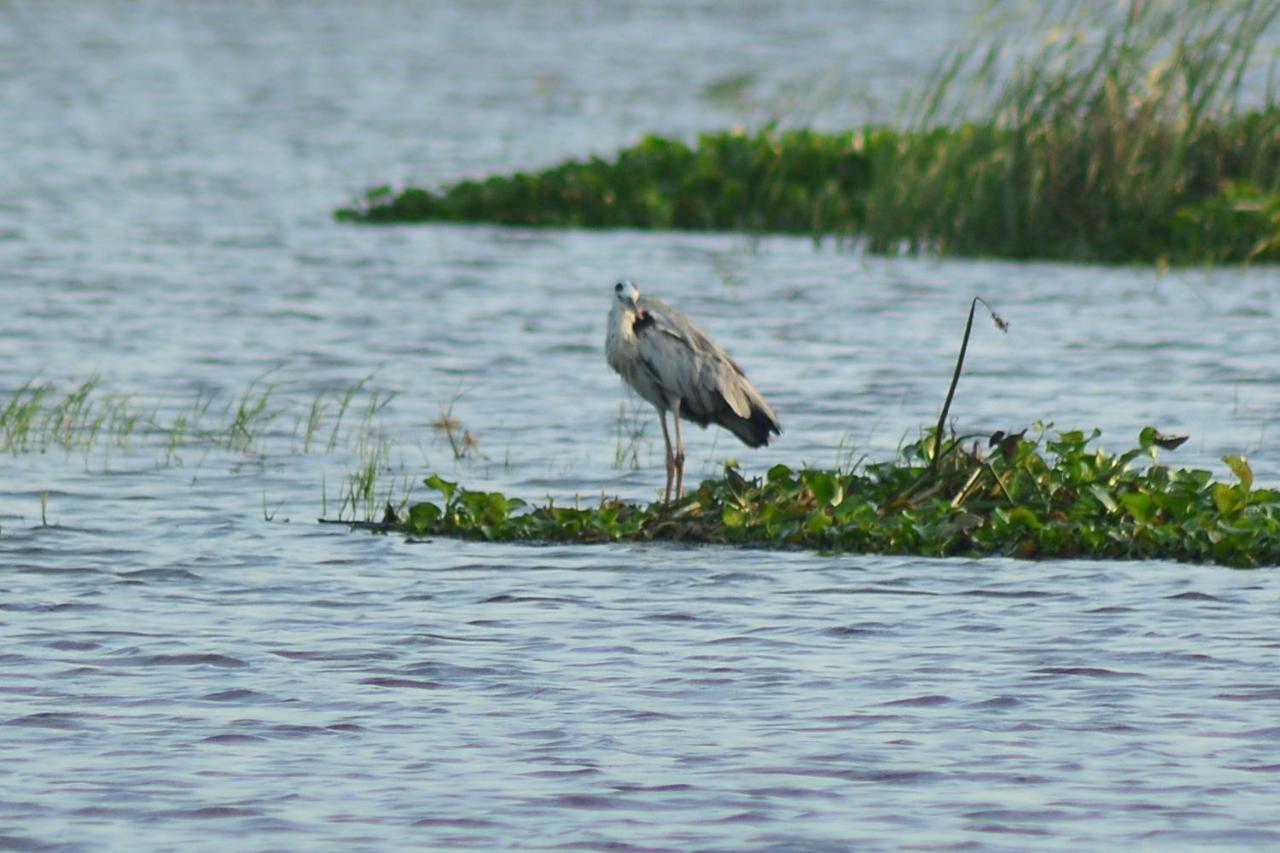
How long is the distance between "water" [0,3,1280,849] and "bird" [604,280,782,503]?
0.71 meters

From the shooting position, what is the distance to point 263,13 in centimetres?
6003

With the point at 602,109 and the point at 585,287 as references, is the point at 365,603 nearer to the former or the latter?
the point at 585,287

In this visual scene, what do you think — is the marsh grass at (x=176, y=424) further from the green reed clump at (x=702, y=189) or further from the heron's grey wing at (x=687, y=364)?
the green reed clump at (x=702, y=189)

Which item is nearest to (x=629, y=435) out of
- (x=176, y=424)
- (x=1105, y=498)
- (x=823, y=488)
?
(x=176, y=424)

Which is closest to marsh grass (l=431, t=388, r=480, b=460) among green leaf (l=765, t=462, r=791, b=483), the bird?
the bird

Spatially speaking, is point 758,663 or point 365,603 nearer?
point 758,663

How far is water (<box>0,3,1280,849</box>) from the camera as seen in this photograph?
22.4 ft

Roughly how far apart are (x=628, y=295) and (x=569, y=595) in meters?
1.79

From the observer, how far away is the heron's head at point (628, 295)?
422 inches

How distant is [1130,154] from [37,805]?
44.3ft

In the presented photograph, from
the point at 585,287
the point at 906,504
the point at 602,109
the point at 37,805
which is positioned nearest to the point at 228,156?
the point at 602,109

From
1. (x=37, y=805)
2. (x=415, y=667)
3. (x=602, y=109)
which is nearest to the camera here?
(x=37, y=805)

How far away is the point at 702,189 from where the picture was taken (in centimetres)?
2247

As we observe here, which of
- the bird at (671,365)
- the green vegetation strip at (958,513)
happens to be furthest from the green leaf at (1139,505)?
the bird at (671,365)
